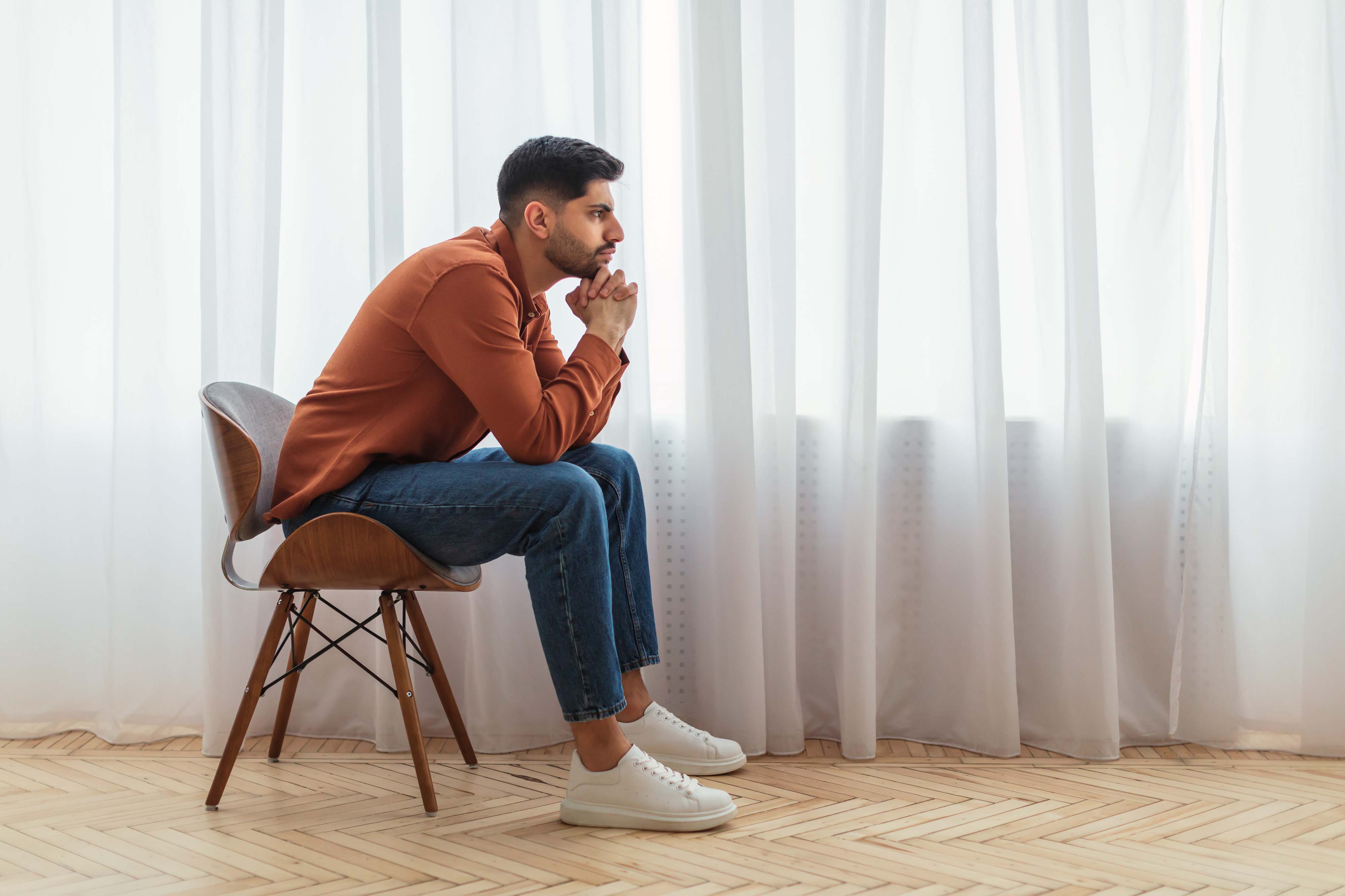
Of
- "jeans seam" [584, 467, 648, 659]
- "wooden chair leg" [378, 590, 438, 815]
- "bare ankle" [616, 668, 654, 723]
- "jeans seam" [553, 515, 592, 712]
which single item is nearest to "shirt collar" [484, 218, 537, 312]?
"jeans seam" [584, 467, 648, 659]

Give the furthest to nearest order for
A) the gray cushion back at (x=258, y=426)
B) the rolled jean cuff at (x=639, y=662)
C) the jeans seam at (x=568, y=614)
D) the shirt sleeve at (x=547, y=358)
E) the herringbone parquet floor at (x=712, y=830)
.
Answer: the shirt sleeve at (x=547, y=358) < the rolled jean cuff at (x=639, y=662) < the gray cushion back at (x=258, y=426) < the jeans seam at (x=568, y=614) < the herringbone parquet floor at (x=712, y=830)

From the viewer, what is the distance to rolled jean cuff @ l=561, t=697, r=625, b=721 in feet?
4.72

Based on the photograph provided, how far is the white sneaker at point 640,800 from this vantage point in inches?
57.6

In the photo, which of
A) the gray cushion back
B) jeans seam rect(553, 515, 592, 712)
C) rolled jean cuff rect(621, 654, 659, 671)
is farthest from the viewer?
rolled jean cuff rect(621, 654, 659, 671)

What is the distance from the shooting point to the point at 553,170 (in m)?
1.61

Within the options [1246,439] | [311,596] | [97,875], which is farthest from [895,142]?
[97,875]

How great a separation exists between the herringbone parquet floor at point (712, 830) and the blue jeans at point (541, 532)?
26 cm

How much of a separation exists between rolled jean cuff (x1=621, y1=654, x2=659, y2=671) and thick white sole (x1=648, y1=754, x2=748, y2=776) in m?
0.16

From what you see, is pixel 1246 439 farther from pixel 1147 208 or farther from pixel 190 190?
pixel 190 190

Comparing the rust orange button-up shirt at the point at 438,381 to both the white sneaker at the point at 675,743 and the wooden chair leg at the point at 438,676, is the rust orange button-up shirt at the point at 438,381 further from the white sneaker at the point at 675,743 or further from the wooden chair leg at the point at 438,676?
the white sneaker at the point at 675,743

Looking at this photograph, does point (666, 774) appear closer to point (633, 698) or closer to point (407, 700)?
point (633, 698)

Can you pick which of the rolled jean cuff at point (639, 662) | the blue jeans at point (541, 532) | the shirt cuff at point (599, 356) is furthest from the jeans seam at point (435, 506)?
the rolled jean cuff at point (639, 662)

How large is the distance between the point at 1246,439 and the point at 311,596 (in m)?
1.85

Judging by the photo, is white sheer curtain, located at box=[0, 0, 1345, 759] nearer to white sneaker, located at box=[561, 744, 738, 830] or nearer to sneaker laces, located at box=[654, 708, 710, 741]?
sneaker laces, located at box=[654, 708, 710, 741]
